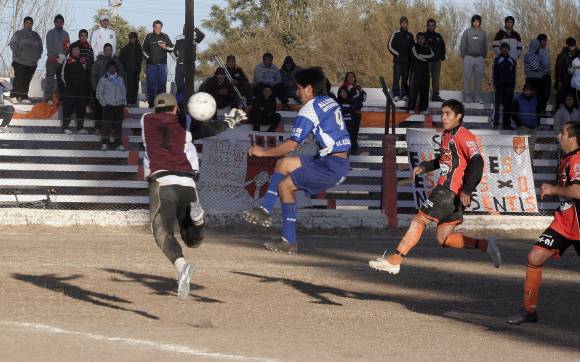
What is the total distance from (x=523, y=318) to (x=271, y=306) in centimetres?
242

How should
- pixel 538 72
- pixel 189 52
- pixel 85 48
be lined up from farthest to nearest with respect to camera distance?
pixel 538 72 < pixel 85 48 < pixel 189 52

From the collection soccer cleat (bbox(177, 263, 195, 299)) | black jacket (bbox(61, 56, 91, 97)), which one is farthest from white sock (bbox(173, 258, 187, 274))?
black jacket (bbox(61, 56, 91, 97))

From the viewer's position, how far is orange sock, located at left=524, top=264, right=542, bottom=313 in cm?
1052

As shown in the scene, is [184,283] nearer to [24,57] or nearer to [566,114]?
[24,57]

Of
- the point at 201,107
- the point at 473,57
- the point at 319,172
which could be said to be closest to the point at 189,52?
the point at 473,57

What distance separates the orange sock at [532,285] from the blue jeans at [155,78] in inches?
559

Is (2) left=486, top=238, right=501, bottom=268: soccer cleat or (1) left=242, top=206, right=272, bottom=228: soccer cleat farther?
(1) left=242, top=206, right=272, bottom=228: soccer cleat

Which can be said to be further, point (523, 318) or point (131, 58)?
point (131, 58)

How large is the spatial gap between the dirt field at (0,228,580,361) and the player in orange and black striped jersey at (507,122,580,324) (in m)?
0.56

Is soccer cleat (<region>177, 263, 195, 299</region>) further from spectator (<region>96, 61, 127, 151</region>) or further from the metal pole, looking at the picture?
spectator (<region>96, 61, 127, 151</region>)

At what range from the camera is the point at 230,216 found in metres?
19.9

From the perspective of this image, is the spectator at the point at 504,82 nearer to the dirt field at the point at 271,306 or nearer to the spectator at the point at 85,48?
the dirt field at the point at 271,306

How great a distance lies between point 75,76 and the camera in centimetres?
2198

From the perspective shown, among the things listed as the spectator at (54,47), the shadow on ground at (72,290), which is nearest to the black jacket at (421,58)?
the spectator at (54,47)
